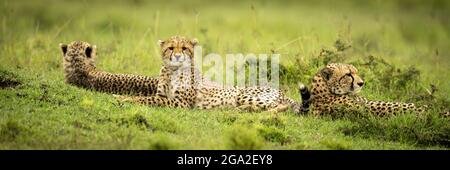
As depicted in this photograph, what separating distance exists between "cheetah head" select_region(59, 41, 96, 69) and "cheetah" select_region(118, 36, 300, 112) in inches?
42.5

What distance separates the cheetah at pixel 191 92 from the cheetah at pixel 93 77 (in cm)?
36

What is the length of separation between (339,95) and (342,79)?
19 cm

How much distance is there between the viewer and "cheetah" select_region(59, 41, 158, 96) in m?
10.3

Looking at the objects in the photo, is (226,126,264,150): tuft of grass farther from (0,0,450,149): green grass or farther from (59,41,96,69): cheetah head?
(59,41,96,69): cheetah head

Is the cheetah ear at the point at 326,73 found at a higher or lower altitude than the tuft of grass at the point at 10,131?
higher

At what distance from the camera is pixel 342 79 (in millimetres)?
9766

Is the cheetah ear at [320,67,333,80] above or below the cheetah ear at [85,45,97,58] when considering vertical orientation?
below

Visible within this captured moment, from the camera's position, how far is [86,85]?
10.5 meters

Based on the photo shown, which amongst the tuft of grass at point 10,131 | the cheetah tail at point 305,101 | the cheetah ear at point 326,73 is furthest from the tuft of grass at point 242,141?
the cheetah ear at point 326,73

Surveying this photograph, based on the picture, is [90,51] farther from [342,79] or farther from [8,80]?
[342,79]

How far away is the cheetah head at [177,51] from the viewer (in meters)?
9.78

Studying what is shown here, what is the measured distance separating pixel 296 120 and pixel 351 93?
0.84 metres

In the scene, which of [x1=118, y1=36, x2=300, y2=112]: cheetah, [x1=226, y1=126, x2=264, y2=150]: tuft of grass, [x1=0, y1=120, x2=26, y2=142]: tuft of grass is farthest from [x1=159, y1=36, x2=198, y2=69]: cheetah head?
[x1=0, y1=120, x2=26, y2=142]: tuft of grass

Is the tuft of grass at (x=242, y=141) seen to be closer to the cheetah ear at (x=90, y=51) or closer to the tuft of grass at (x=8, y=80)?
the tuft of grass at (x=8, y=80)
